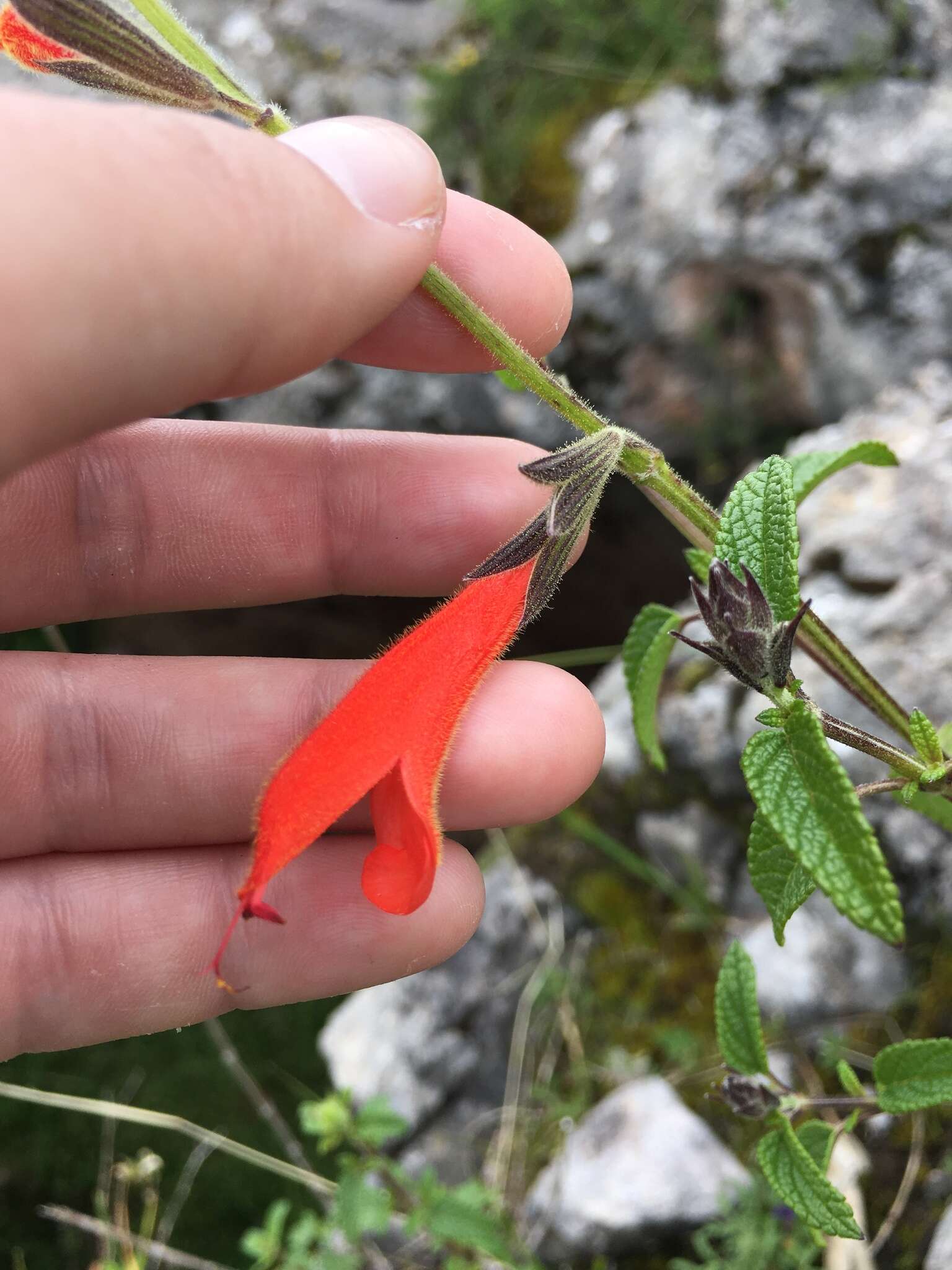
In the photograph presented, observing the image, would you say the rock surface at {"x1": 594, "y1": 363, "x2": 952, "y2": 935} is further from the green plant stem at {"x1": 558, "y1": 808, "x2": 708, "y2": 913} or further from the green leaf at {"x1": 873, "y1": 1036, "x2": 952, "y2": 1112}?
the green leaf at {"x1": 873, "y1": 1036, "x2": 952, "y2": 1112}

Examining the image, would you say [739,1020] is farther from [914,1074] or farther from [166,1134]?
[166,1134]

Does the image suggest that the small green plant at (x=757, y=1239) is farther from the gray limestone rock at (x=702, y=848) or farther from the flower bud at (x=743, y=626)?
the flower bud at (x=743, y=626)

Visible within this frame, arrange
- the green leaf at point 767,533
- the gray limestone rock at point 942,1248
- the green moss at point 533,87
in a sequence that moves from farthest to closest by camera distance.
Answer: the green moss at point 533,87
the gray limestone rock at point 942,1248
the green leaf at point 767,533

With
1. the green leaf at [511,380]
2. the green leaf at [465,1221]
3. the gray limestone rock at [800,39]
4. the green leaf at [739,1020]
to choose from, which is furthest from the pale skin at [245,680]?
the gray limestone rock at [800,39]

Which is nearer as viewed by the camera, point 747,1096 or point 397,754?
point 397,754

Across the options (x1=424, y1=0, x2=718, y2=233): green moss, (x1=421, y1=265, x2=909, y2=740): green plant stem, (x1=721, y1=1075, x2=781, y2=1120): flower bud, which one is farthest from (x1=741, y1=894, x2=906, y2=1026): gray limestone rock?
(x1=424, y1=0, x2=718, y2=233): green moss

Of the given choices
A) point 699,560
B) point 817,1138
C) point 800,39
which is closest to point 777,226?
point 800,39
